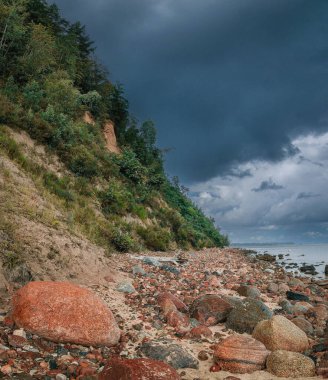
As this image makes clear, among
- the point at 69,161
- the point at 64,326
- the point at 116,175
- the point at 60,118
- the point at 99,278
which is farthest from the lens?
the point at 116,175

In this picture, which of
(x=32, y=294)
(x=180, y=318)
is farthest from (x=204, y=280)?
(x=32, y=294)

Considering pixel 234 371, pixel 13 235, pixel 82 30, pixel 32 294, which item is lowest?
pixel 234 371

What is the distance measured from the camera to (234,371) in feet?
17.7

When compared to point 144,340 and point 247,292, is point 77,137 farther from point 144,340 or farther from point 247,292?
point 144,340

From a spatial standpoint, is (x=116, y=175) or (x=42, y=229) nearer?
(x=42, y=229)

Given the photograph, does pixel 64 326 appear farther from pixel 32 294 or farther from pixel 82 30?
pixel 82 30

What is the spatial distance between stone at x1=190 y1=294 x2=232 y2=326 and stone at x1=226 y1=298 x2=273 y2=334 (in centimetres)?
20

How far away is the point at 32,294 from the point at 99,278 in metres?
3.79

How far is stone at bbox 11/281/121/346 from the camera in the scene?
5325 millimetres

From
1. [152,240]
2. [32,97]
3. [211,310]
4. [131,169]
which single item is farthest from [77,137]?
[211,310]

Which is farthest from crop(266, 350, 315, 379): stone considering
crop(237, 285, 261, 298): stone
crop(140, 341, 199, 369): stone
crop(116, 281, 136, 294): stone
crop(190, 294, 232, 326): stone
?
crop(237, 285, 261, 298): stone

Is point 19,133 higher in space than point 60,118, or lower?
lower

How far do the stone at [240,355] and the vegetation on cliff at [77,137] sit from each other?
8.22 metres

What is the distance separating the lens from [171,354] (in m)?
5.49
